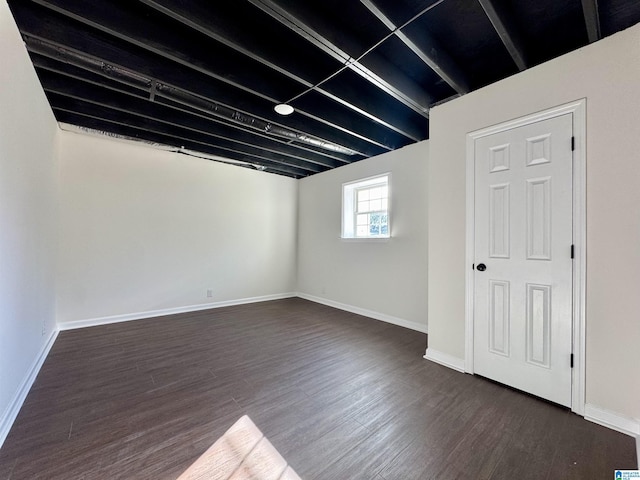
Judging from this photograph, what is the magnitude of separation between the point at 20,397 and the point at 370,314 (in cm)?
394

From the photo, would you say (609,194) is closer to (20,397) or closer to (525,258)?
(525,258)

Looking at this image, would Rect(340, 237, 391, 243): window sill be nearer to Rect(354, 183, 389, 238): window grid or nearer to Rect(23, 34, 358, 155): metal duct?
Rect(354, 183, 389, 238): window grid

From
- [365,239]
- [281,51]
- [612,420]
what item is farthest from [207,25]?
[612,420]

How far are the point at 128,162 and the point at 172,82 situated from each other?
2.18m

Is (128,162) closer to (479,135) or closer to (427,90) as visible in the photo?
(427,90)

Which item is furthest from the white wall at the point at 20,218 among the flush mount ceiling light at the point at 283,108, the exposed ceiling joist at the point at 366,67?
the flush mount ceiling light at the point at 283,108

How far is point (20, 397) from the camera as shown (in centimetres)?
190

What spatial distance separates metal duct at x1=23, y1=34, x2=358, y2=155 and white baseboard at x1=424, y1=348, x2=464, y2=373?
3.04m

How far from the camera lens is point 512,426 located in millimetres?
1755

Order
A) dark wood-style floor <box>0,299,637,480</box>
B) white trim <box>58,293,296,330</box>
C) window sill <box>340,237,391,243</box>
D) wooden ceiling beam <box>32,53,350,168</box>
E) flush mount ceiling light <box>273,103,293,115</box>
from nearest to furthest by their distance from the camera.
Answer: dark wood-style floor <box>0,299,637,480</box>
wooden ceiling beam <box>32,53,350,168</box>
flush mount ceiling light <box>273,103,293,115</box>
white trim <box>58,293,296,330</box>
window sill <box>340,237,391,243</box>

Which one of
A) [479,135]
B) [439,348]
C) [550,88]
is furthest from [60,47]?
[439,348]

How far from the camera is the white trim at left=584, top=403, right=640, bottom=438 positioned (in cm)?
169

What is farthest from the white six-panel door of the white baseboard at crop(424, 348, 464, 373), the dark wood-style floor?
the dark wood-style floor

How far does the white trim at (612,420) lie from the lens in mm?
1686
